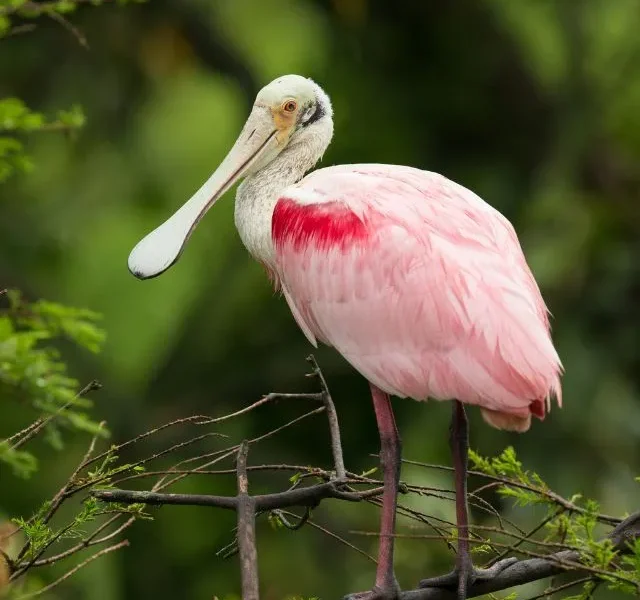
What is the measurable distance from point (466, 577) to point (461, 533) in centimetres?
19

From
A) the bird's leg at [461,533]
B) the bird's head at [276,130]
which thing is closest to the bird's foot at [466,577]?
the bird's leg at [461,533]

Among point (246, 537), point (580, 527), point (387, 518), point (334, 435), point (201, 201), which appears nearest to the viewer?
point (246, 537)

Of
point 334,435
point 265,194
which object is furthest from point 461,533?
point 265,194

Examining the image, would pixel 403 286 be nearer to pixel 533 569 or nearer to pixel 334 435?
pixel 334 435

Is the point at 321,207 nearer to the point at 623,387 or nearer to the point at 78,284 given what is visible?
the point at 623,387

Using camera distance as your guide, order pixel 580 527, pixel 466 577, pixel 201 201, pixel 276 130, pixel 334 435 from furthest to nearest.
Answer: pixel 276 130 < pixel 201 201 < pixel 466 577 < pixel 334 435 < pixel 580 527

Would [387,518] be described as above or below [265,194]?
below

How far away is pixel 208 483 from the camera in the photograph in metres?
14.9

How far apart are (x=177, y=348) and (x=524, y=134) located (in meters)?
3.74

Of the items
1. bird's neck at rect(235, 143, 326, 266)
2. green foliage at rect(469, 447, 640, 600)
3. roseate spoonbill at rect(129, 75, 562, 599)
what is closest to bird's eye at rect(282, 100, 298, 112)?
bird's neck at rect(235, 143, 326, 266)

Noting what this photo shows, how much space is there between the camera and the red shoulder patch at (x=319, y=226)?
4.86 metres

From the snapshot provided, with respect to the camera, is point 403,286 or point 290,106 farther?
point 290,106

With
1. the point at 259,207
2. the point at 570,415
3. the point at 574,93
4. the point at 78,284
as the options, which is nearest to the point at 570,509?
the point at 259,207

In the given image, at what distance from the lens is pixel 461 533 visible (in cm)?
448
